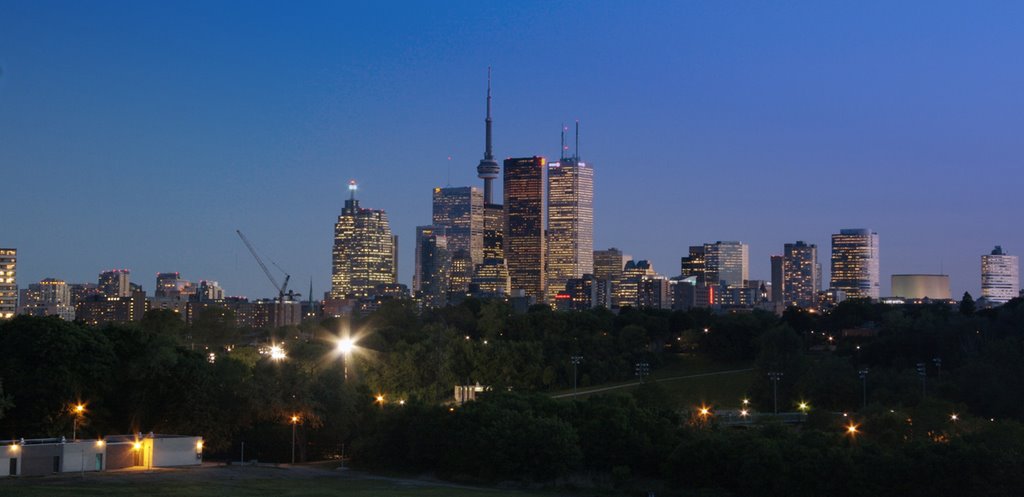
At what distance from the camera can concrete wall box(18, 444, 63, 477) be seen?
52.0 m

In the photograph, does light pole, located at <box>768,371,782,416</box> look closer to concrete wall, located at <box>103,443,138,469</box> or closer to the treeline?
the treeline

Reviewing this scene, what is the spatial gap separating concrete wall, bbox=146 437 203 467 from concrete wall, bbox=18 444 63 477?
4.23 m

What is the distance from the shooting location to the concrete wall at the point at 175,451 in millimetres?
55594

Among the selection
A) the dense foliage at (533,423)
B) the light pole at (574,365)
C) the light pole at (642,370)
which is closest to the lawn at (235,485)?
the dense foliage at (533,423)

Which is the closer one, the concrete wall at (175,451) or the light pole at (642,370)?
the concrete wall at (175,451)

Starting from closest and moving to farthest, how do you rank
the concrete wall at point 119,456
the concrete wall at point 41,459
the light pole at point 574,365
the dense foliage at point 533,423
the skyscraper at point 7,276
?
1. the concrete wall at point 41,459
2. the concrete wall at point 119,456
3. the dense foliage at point 533,423
4. the light pole at point 574,365
5. the skyscraper at point 7,276

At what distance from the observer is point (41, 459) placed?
52438mm

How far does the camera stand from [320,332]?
137625mm

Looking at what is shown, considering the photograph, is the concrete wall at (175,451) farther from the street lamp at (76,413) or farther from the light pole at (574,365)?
the light pole at (574,365)

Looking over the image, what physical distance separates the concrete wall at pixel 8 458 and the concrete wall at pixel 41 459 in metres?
0.17

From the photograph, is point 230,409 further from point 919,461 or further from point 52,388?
point 919,461

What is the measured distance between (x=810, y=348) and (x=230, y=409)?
7878 centimetres

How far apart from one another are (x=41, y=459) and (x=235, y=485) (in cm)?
1020

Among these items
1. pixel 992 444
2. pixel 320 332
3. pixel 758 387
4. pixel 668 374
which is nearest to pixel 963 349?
pixel 758 387
